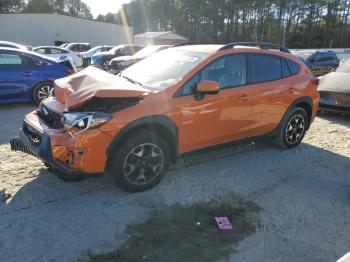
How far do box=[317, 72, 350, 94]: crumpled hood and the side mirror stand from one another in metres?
5.50

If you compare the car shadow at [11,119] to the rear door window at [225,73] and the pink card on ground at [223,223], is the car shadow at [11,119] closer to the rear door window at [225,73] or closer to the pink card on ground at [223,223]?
the rear door window at [225,73]

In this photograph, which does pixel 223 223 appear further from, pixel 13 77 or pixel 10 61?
pixel 10 61

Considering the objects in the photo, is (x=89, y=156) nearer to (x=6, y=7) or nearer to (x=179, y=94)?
(x=179, y=94)

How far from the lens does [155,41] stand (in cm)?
4909

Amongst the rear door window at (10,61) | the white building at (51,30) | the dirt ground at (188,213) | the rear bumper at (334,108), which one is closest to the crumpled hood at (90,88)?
the dirt ground at (188,213)

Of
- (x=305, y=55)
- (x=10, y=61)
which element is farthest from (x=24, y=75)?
(x=305, y=55)

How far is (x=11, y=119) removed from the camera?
7.82 meters

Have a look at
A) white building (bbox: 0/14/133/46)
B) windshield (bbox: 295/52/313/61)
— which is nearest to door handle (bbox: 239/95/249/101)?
windshield (bbox: 295/52/313/61)

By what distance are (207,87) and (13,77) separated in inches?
239

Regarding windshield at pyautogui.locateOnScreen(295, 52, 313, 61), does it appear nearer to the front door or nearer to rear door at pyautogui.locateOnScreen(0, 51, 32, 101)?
rear door at pyautogui.locateOnScreen(0, 51, 32, 101)

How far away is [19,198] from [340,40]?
5494 cm

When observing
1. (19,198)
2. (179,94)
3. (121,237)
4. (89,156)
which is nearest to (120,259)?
(121,237)

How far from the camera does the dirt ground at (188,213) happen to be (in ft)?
10.7

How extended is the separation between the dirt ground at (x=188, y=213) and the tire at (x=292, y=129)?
52 cm
